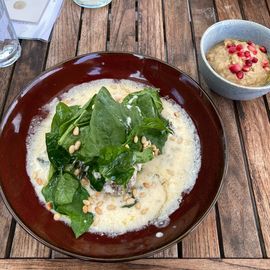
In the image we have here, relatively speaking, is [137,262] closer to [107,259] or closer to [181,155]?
[107,259]

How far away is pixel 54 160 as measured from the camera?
82cm

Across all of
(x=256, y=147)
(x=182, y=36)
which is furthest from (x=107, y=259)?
(x=182, y=36)

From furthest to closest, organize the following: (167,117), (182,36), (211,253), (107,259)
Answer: (182,36)
(167,117)
(211,253)
(107,259)

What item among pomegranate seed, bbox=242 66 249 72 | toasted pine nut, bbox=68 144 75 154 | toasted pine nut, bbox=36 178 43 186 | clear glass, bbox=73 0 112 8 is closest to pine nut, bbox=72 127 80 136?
toasted pine nut, bbox=68 144 75 154

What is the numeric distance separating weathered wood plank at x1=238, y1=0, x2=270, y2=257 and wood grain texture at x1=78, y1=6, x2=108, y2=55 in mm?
497

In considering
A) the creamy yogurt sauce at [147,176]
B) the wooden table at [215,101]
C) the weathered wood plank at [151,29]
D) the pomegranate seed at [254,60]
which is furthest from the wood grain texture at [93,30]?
the pomegranate seed at [254,60]

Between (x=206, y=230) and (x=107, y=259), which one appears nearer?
(x=107, y=259)

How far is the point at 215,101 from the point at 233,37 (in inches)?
8.8

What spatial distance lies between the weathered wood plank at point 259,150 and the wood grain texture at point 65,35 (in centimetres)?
57

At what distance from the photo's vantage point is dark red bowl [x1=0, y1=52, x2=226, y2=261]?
75 cm

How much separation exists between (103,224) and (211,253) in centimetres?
25

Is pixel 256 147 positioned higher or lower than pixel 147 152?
lower

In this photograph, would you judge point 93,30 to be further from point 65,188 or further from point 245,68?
point 65,188

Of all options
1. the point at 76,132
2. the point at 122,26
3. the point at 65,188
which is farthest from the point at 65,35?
the point at 65,188
